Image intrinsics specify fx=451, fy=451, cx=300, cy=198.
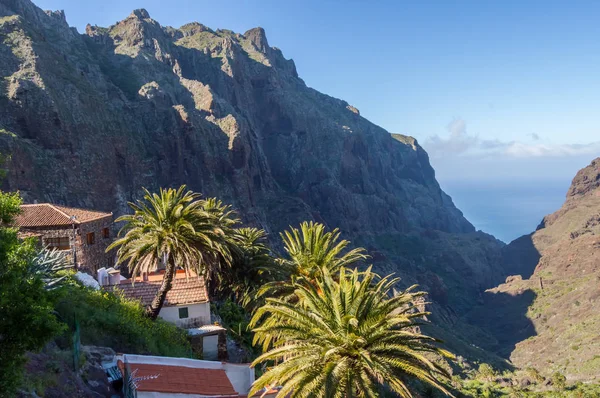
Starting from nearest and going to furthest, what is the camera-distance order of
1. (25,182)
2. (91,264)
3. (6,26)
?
(91,264) → (25,182) → (6,26)

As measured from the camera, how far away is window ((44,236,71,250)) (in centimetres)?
4067

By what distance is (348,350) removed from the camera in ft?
45.5

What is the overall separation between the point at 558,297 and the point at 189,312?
12091cm

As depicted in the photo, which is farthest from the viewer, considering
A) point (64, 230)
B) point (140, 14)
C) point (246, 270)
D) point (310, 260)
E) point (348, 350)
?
point (140, 14)

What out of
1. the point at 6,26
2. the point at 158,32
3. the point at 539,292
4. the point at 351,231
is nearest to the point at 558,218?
the point at 539,292

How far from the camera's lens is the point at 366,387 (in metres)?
13.2

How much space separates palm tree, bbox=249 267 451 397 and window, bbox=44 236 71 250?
107ft

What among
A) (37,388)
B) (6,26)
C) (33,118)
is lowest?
(37,388)

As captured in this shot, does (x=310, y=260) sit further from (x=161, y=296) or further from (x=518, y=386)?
(x=518, y=386)

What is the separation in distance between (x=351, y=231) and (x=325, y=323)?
143748mm

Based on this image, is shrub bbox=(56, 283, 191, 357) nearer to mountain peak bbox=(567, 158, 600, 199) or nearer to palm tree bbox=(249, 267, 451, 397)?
palm tree bbox=(249, 267, 451, 397)

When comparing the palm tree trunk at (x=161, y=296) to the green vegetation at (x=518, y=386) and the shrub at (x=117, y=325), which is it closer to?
the shrub at (x=117, y=325)

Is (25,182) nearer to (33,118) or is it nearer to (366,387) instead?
(33,118)

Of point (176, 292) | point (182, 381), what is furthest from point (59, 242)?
point (182, 381)
